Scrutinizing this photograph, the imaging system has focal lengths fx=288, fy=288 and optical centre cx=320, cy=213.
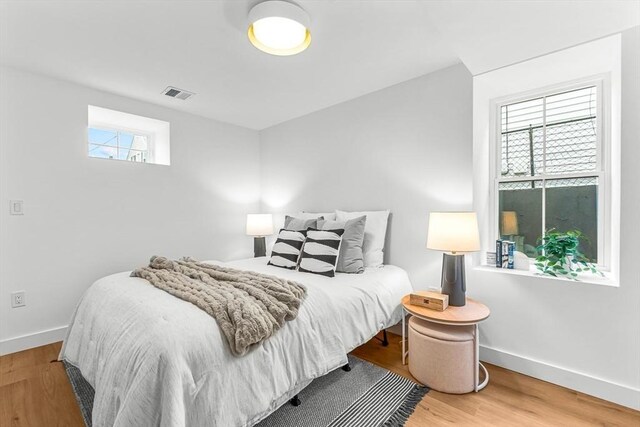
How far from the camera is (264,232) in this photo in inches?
145

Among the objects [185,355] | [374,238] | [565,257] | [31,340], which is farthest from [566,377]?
[31,340]

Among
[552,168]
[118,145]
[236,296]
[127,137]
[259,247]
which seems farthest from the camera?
[259,247]

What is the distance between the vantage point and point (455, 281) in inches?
79.0

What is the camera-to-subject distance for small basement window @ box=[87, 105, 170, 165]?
3.00m

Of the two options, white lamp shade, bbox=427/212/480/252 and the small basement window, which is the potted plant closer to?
white lamp shade, bbox=427/212/480/252

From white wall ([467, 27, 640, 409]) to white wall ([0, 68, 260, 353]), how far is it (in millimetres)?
→ 3124

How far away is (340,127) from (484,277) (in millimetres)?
2063

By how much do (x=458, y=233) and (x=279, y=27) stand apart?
1.77 m

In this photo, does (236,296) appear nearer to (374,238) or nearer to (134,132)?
(374,238)

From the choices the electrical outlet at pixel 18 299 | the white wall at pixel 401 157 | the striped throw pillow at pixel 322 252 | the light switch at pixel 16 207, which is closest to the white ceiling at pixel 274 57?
the white wall at pixel 401 157

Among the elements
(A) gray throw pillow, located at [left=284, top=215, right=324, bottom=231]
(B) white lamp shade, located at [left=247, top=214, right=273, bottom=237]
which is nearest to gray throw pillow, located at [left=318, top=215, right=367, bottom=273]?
(A) gray throw pillow, located at [left=284, top=215, right=324, bottom=231]

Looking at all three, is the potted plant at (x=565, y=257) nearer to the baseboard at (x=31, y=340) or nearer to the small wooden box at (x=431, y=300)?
the small wooden box at (x=431, y=300)

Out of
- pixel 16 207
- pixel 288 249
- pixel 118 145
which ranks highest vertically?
pixel 118 145

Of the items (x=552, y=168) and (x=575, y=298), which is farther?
(x=552, y=168)
